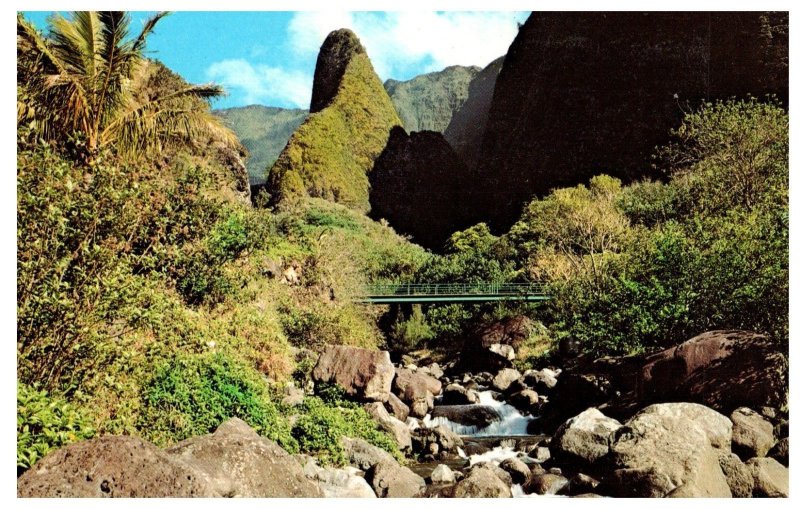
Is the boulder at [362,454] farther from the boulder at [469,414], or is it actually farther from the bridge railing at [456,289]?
the bridge railing at [456,289]

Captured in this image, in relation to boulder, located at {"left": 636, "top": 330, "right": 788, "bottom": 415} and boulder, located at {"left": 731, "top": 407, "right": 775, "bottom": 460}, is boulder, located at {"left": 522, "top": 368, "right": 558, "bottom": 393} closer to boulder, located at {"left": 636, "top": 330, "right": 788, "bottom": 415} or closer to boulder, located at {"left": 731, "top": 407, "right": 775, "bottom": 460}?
boulder, located at {"left": 636, "top": 330, "right": 788, "bottom": 415}

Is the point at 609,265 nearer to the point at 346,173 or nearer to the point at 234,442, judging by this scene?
the point at 234,442

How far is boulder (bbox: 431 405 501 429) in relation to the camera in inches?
723

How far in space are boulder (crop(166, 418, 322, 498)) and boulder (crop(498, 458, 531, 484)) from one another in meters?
5.58

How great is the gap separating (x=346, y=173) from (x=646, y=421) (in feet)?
206

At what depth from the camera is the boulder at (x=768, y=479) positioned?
923 cm

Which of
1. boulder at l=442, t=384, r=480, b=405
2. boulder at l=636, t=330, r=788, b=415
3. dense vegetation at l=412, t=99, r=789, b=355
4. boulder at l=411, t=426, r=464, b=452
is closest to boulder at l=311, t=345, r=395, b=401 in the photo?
boulder at l=411, t=426, r=464, b=452

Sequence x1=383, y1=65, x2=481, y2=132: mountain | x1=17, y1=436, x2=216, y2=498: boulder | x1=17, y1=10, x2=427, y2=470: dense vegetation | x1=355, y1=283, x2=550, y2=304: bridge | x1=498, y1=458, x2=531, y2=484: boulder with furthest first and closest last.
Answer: x1=383, y1=65, x2=481, y2=132: mountain
x1=355, y1=283, x2=550, y2=304: bridge
x1=498, y1=458, x2=531, y2=484: boulder
x1=17, y1=10, x2=427, y2=470: dense vegetation
x1=17, y1=436, x2=216, y2=498: boulder

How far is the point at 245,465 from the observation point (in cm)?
731

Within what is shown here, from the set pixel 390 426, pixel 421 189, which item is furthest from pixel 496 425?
pixel 421 189

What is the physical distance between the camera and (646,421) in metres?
10.4

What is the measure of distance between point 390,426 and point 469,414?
5.25 m
